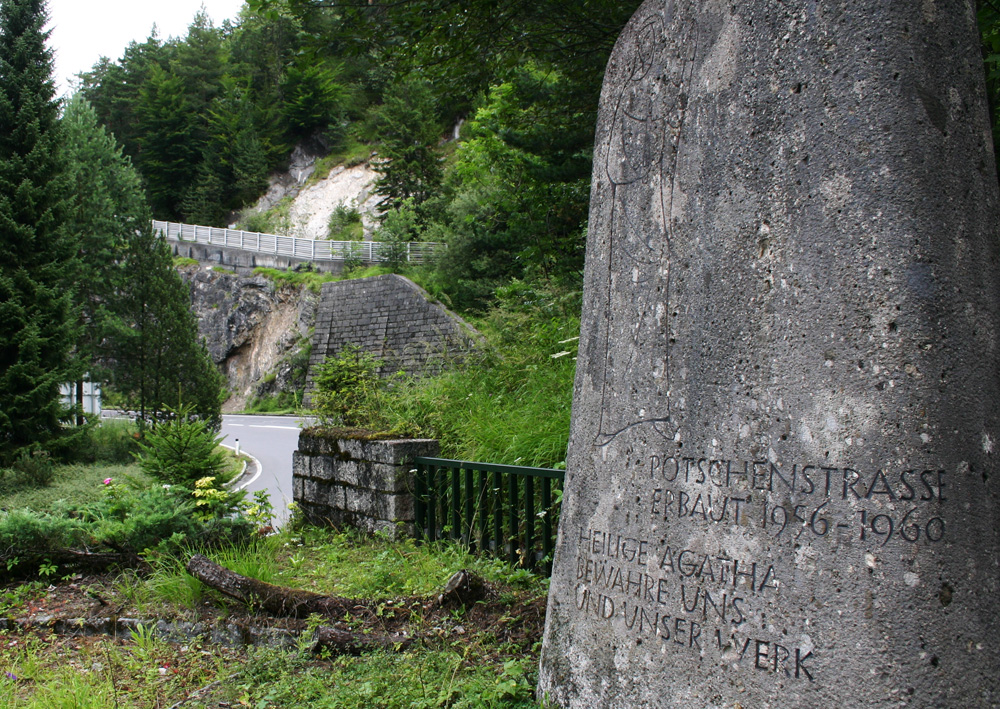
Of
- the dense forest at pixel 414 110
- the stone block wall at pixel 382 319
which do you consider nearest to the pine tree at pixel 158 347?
the stone block wall at pixel 382 319

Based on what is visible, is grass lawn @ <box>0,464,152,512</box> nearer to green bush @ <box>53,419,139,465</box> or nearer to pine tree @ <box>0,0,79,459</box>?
green bush @ <box>53,419,139,465</box>

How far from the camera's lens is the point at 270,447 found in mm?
17453

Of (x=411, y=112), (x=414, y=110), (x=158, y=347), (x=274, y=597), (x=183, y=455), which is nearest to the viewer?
(x=274, y=597)

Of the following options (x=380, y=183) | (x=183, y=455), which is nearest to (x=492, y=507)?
(x=183, y=455)

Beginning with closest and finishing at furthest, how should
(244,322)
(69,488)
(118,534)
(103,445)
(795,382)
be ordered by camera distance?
(795,382) < (118,534) < (69,488) < (103,445) < (244,322)

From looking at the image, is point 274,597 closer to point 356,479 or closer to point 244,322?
point 356,479

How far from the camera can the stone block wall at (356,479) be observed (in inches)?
224

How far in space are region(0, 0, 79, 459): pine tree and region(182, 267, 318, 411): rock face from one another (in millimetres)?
16729

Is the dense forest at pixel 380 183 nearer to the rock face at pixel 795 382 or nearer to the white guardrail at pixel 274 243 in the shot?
the rock face at pixel 795 382

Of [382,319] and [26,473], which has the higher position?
[382,319]

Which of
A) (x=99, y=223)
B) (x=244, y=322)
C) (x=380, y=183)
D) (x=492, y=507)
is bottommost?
(x=492, y=507)

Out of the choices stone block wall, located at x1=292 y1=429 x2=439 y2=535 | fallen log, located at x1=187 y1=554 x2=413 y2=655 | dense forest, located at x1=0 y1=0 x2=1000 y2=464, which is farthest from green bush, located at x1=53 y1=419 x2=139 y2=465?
fallen log, located at x1=187 y1=554 x2=413 y2=655

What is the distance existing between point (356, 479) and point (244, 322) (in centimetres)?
2980

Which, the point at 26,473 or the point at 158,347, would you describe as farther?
the point at 158,347
